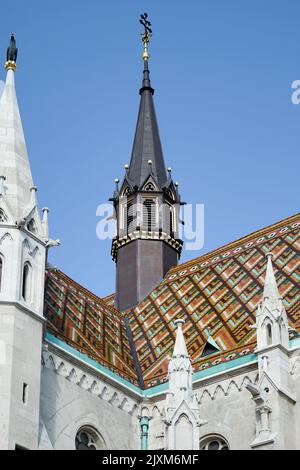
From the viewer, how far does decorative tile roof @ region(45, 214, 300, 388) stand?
27.4m

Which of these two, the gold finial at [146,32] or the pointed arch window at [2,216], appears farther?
the gold finial at [146,32]

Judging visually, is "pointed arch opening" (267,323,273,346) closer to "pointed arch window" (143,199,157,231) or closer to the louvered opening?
"pointed arch window" (143,199,157,231)

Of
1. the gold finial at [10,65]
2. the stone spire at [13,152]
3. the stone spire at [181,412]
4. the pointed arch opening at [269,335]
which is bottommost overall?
the stone spire at [181,412]

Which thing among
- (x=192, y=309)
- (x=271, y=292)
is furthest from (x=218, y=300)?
(x=271, y=292)

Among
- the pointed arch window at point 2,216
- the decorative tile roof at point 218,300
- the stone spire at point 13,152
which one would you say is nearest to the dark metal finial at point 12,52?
the stone spire at point 13,152

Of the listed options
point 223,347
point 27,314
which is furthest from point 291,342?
point 27,314

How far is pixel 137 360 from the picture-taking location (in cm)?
2903

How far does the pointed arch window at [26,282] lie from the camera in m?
23.8

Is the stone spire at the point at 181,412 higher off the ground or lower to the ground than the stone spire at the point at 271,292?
lower

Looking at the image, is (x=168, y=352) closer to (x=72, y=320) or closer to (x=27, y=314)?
(x=72, y=320)

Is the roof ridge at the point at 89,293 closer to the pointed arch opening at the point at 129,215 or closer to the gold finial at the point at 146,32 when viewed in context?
the pointed arch opening at the point at 129,215

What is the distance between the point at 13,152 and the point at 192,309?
7.41 m

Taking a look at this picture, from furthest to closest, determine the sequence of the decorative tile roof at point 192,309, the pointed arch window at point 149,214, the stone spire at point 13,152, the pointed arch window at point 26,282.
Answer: the pointed arch window at point 149,214, the decorative tile roof at point 192,309, the stone spire at point 13,152, the pointed arch window at point 26,282

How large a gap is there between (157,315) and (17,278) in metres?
8.38
